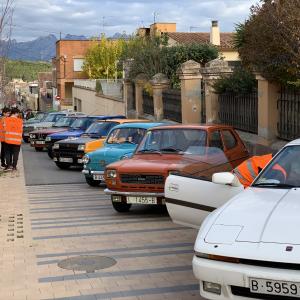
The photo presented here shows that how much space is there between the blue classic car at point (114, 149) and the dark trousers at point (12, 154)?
404 cm

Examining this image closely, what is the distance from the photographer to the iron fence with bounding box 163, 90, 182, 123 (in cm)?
2263

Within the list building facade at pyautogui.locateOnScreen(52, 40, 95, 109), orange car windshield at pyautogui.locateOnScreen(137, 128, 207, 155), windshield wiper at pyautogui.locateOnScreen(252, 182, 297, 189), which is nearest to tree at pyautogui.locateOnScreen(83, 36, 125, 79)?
building facade at pyautogui.locateOnScreen(52, 40, 95, 109)

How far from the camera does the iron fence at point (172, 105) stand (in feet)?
74.3

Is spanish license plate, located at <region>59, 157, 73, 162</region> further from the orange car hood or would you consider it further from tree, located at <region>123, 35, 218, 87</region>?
tree, located at <region>123, 35, 218, 87</region>

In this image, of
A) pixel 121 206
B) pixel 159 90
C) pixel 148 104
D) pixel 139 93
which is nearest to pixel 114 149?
pixel 121 206

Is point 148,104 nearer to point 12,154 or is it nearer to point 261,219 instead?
point 12,154

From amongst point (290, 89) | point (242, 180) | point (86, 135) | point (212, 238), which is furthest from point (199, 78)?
point (212, 238)

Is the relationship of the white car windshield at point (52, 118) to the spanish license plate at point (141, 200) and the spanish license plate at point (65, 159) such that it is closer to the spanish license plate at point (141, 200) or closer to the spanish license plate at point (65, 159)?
the spanish license plate at point (65, 159)

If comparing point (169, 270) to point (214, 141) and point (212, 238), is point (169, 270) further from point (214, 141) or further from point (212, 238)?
point (214, 141)

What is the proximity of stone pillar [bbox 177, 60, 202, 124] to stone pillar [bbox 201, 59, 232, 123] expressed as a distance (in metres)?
1.32

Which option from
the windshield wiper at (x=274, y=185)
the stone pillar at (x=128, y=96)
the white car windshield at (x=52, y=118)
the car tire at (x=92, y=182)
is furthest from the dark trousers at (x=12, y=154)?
the stone pillar at (x=128, y=96)

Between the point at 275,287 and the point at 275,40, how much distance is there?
329 inches

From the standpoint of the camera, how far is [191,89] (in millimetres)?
20391

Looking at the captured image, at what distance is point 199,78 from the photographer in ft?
66.4
